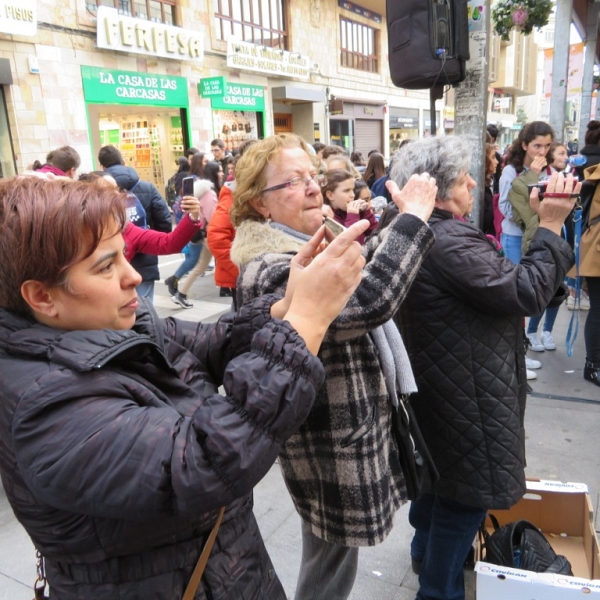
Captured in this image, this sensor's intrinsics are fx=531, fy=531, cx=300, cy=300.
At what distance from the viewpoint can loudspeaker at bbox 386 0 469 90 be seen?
3.63m

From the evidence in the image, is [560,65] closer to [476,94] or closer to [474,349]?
[476,94]

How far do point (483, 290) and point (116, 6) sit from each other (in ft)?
45.2

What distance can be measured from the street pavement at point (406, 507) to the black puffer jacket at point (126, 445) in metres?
1.49

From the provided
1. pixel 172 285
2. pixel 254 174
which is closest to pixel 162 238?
pixel 254 174

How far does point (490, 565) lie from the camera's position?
6.05ft

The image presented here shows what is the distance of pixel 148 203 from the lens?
545 centimetres

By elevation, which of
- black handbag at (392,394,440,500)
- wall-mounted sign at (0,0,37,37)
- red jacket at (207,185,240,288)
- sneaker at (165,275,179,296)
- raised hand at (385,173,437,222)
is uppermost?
wall-mounted sign at (0,0,37,37)

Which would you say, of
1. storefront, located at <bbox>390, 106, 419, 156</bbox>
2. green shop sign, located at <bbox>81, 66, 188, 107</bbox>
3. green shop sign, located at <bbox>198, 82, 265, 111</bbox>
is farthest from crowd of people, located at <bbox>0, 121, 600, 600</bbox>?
storefront, located at <bbox>390, 106, 419, 156</bbox>

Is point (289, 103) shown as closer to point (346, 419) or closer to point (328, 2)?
point (328, 2)

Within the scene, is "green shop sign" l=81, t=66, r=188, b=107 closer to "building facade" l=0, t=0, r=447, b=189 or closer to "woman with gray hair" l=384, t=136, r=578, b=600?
"building facade" l=0, t=0, r=447, b=189

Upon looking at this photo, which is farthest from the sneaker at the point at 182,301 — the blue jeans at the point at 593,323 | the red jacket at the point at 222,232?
the blue jeans at the point at 593,323

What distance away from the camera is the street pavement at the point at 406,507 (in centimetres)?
235

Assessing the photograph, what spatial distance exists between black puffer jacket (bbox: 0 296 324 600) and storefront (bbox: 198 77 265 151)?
14.5 meters

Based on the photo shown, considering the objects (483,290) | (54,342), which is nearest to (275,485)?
(483,290)
